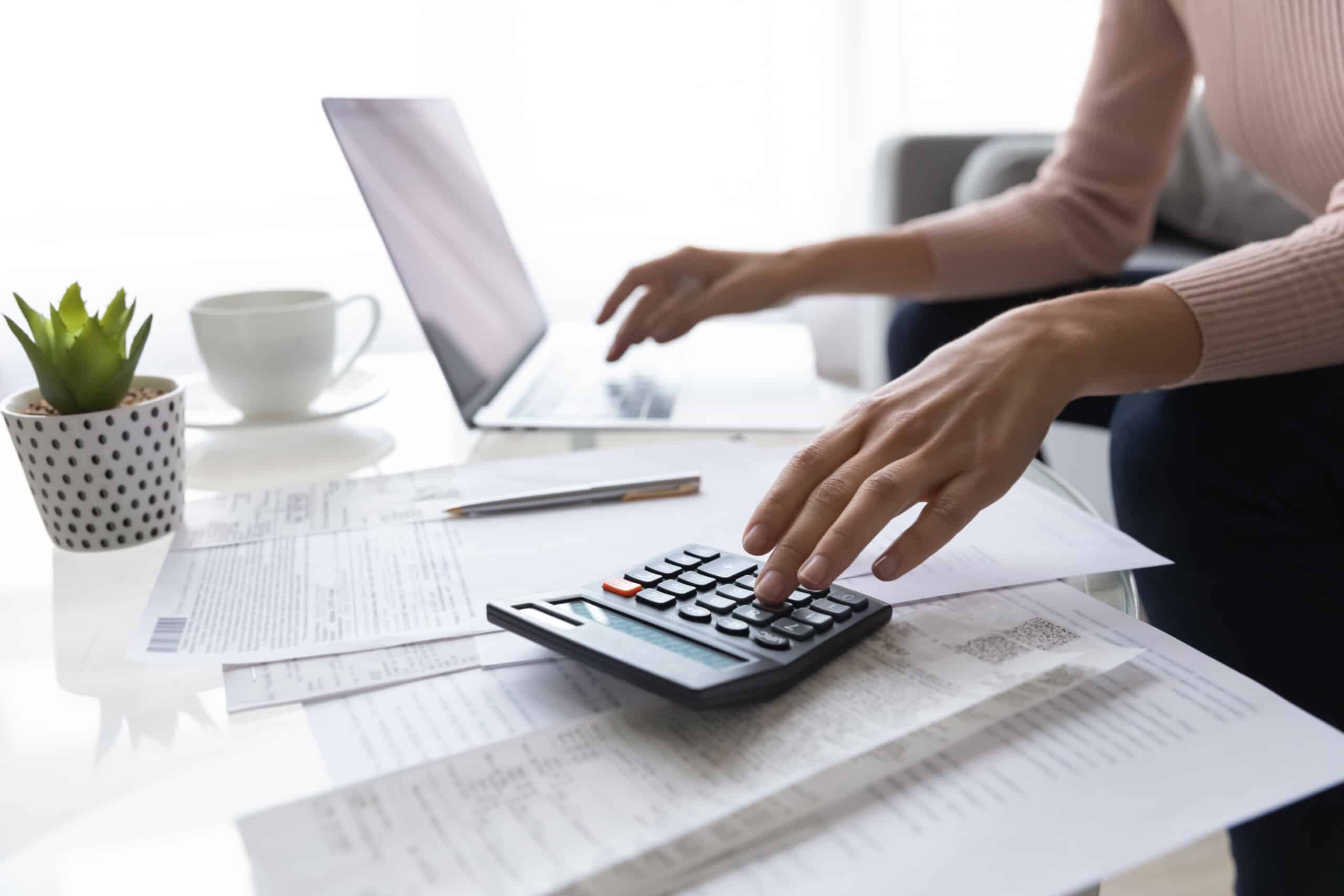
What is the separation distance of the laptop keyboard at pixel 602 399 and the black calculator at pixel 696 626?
34cm

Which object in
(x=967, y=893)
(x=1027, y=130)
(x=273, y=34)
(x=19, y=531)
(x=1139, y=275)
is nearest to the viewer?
(x=967, y=893)

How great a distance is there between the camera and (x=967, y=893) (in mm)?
283

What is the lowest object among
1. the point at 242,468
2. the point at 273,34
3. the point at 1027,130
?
the point at 242,468

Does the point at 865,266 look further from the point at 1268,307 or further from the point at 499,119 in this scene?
the point at 499,119

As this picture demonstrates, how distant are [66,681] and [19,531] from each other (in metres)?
0.25

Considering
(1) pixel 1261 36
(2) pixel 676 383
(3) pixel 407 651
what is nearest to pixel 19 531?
(3) pixel 407 651

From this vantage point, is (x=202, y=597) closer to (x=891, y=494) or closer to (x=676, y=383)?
(x=891, y=494)

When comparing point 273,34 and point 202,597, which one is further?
point 273,34

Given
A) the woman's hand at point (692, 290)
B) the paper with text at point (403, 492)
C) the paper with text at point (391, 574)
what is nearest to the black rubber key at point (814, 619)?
the paper with text at point (391, 574)

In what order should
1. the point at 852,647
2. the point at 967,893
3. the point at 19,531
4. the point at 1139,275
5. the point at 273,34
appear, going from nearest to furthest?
the point at 967,893, the point at 852,647, the point at 19,531, the point at 1139,275, the point at 273,34

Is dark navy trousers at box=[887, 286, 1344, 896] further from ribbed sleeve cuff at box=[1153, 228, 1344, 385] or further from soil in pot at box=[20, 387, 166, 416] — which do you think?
soil in pot at box=[20, 387, 166, 416]

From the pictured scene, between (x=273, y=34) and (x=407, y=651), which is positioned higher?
(x=273, y=34)

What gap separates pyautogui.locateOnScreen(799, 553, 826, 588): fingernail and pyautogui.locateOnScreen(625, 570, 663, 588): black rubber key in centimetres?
6

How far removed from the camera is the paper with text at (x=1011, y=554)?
0.47m
